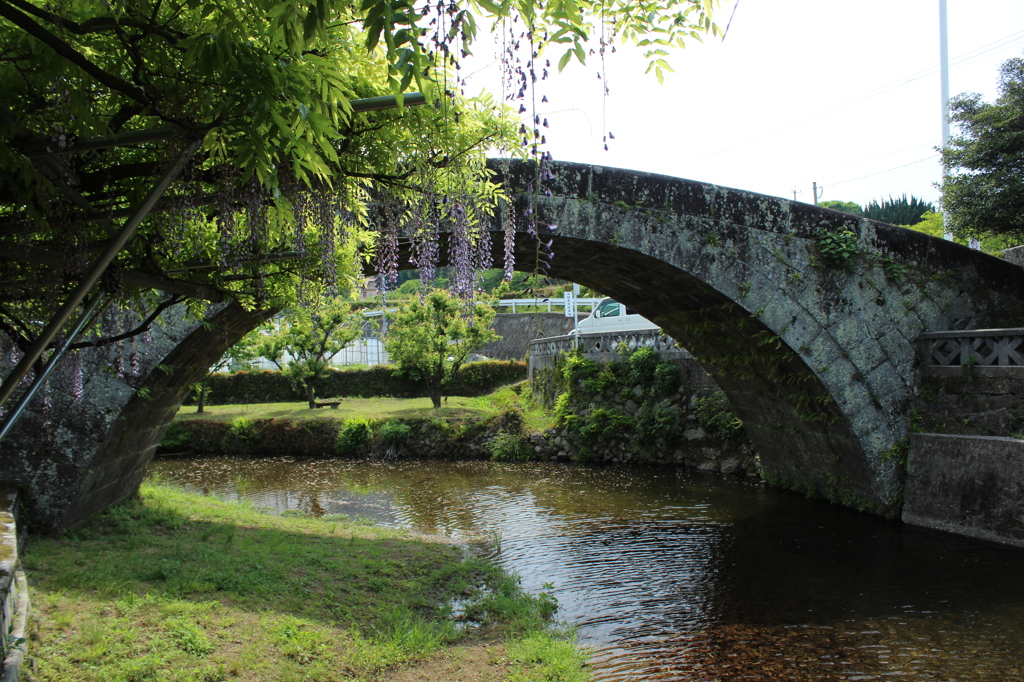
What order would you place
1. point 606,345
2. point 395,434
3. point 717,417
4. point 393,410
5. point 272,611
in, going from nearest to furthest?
point 272,611
point 717,417
point 395,434
point 606,345
point 393,410

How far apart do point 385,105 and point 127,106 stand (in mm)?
973

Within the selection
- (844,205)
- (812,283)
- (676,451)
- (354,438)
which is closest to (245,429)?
(354,438)

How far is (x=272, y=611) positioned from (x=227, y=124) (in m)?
2.93

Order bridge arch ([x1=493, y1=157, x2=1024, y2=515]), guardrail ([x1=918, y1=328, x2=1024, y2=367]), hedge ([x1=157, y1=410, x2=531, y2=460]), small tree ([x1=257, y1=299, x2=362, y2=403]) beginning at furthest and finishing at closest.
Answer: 1. small tree ([x1=257, y1=299, x2=362, y2=403])
2. hedge ([x1=157, y1=410, x2=531, y2=460])
3. bridge arch ([x1=493, y1=157, x2=1024, y2=515])
4. guardrail ([x1=918, y1=328, x2=1024, y2=367])

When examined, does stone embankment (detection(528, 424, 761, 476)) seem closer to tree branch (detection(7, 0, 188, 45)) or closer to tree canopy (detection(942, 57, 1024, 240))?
tree canopy (detection(942, 57, 1024, 240))

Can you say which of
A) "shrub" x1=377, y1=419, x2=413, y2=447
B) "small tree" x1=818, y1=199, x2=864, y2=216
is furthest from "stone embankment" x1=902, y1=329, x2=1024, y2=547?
"small tree" x1=818, y1=199, x2=864, y2=216

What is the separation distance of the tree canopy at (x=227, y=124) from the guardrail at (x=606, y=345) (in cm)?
910

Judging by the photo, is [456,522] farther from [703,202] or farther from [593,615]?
[703,202]

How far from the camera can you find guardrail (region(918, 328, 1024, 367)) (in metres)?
6.48

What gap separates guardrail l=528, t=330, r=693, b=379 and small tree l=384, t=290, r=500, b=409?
1.70 metres

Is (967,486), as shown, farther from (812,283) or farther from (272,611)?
(272,611)

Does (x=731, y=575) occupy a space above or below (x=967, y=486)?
below

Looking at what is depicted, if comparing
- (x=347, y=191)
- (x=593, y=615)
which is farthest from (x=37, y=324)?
(x=593, y=615)

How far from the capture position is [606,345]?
14.1m
